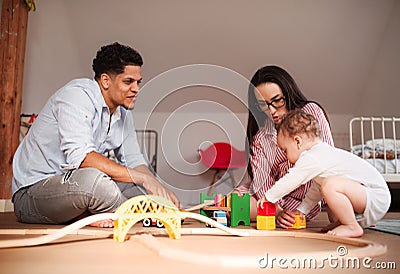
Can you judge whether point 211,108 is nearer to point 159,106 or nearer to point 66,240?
point 159,106

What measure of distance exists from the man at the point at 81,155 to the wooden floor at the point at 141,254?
261 millimetres

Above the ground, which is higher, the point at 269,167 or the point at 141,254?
the point at 269,167

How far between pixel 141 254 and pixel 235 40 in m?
2.82

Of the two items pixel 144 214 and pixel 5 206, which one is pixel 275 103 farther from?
pixel 5 206

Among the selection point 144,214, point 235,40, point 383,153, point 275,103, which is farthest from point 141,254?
point 235,40

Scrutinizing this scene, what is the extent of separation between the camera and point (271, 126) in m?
1.74

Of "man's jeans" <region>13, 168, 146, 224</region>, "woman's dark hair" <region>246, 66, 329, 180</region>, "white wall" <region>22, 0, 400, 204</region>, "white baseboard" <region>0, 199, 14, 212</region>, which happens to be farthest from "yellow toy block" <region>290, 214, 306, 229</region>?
"white baseboard" <region>0, 199, 14, 212</region>

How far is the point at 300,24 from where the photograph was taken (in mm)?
3365

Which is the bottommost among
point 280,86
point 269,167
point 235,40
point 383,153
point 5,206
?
point 5,206

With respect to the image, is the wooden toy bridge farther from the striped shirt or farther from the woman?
the striped shirt

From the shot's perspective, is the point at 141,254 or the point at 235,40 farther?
the point at 235,40

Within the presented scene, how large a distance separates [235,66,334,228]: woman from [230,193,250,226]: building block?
0.40 feet

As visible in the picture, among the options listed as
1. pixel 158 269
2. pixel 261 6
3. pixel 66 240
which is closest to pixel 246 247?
pixel 158 269

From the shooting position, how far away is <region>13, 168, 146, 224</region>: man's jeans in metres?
1.48
